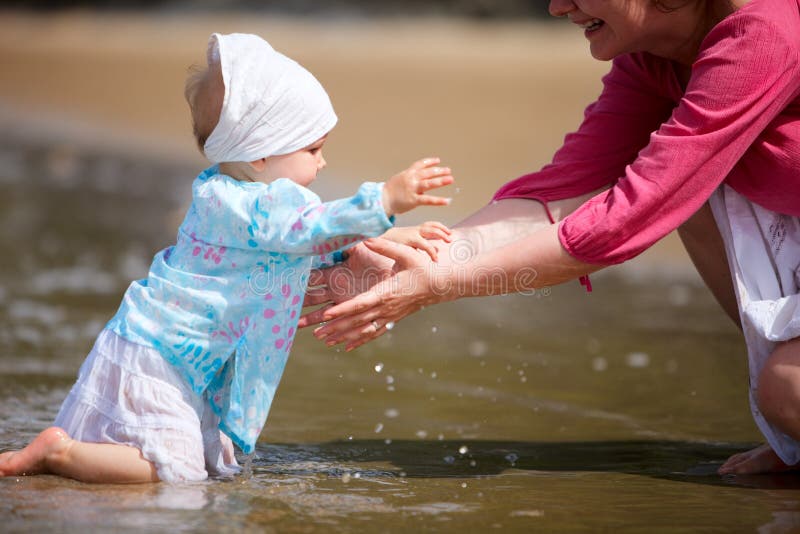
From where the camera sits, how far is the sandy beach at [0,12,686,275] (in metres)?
9.35

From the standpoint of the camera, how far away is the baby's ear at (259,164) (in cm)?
295

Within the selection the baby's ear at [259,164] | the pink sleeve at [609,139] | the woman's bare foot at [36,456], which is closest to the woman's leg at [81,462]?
the woman's bare foot at [36,456]

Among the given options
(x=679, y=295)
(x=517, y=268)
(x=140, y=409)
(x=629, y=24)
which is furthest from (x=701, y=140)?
(x=679, y=295)

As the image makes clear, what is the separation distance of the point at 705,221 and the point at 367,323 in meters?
1.01

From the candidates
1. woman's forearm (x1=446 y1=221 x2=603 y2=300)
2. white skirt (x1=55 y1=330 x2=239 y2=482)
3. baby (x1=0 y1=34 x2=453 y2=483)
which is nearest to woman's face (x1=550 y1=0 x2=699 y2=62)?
woman's forearm (x1=446 y1=221 x2=603 y2=300)

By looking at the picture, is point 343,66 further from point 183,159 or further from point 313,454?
point 313,454

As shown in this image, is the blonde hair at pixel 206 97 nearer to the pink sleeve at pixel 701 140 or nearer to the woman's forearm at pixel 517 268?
the woman's forearm at pixel 517 268

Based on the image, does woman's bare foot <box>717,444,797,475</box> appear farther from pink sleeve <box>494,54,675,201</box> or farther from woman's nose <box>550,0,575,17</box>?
woman's nose <box>550,0,575,17</box>

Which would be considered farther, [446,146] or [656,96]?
[446,146]

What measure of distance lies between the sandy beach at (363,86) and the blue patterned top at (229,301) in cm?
382

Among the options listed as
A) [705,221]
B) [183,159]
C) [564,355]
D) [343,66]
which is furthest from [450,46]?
[705,221]

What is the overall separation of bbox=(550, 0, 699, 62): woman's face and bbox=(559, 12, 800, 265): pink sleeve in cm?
21

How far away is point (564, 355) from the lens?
14.8 ft

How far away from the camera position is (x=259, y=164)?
2949 millimetres
